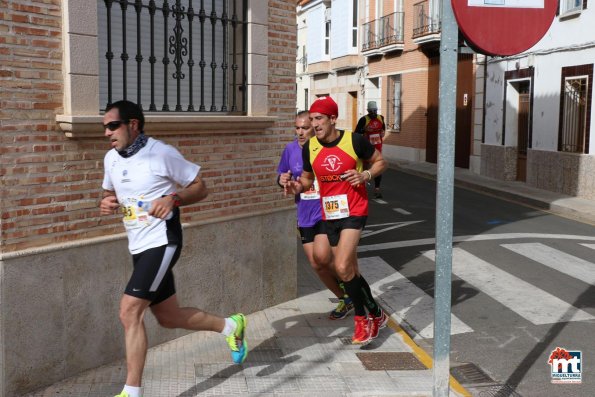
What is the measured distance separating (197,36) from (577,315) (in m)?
4.23

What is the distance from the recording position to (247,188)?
6.84 meters

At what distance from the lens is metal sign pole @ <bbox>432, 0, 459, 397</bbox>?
394 cm

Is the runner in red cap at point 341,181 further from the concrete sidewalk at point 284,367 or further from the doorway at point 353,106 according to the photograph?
the doorway at point 353,106

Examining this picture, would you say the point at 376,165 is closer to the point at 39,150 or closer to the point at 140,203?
the point at 140,203

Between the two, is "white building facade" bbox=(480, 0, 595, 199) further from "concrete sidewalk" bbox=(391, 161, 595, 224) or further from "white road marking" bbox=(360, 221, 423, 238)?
"white road marking" bbox=(360, 221, 423, 238)

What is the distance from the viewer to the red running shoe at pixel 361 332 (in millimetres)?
6070

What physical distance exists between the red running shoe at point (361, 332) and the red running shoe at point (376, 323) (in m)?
0.06

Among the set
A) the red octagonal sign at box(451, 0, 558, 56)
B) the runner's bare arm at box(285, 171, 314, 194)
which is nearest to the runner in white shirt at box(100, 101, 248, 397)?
the runner's bare arm at box(285, 171, 314, 194)

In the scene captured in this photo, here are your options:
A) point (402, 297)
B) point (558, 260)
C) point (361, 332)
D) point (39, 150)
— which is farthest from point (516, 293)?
point (39, 150)

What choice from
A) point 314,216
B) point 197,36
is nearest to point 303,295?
point 314,216

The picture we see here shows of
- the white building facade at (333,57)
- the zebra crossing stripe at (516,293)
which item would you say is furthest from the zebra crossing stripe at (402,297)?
the white building facade at (333,57)

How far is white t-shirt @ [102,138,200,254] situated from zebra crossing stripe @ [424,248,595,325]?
3.80 m

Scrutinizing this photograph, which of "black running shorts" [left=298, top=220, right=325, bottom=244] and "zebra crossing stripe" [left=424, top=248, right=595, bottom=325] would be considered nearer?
"black running shorts" [left=298, top=220, right=325, bottom=244]
